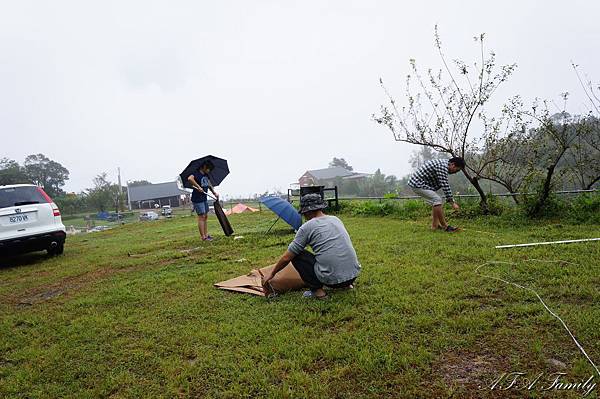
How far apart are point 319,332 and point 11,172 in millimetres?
36201

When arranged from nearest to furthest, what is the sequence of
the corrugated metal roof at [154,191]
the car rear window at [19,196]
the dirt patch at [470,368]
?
the dirt patch at [470,368], the car rear window at [19,196], the corrugated metal roof at [154,191]

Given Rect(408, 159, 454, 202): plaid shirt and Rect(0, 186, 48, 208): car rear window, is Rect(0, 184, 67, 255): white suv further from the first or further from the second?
Rect(408, 159, 454, 202): plaid shirt

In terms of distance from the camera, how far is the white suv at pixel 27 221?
5660mm

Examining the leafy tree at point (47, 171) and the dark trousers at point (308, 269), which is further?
the leafy tree at point (47, 171)

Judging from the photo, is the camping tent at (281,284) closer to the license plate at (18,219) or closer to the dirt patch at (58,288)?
the dirt patch at (58,288)

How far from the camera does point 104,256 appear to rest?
6.48 m

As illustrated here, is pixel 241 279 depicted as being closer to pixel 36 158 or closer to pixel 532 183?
pixel 532 183

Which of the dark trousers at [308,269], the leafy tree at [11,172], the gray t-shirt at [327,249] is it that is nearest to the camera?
the gray t-shirt at [327,249]

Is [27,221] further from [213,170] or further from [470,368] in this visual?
[470,368]

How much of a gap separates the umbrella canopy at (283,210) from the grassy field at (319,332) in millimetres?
2014

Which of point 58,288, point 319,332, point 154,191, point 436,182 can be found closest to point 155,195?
point 154,191

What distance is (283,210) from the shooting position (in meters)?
6.38

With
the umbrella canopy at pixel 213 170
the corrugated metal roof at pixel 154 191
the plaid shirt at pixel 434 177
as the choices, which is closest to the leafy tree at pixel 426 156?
the plaid shirt at pixel 434 177

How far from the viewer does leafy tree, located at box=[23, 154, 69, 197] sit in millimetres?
33531
